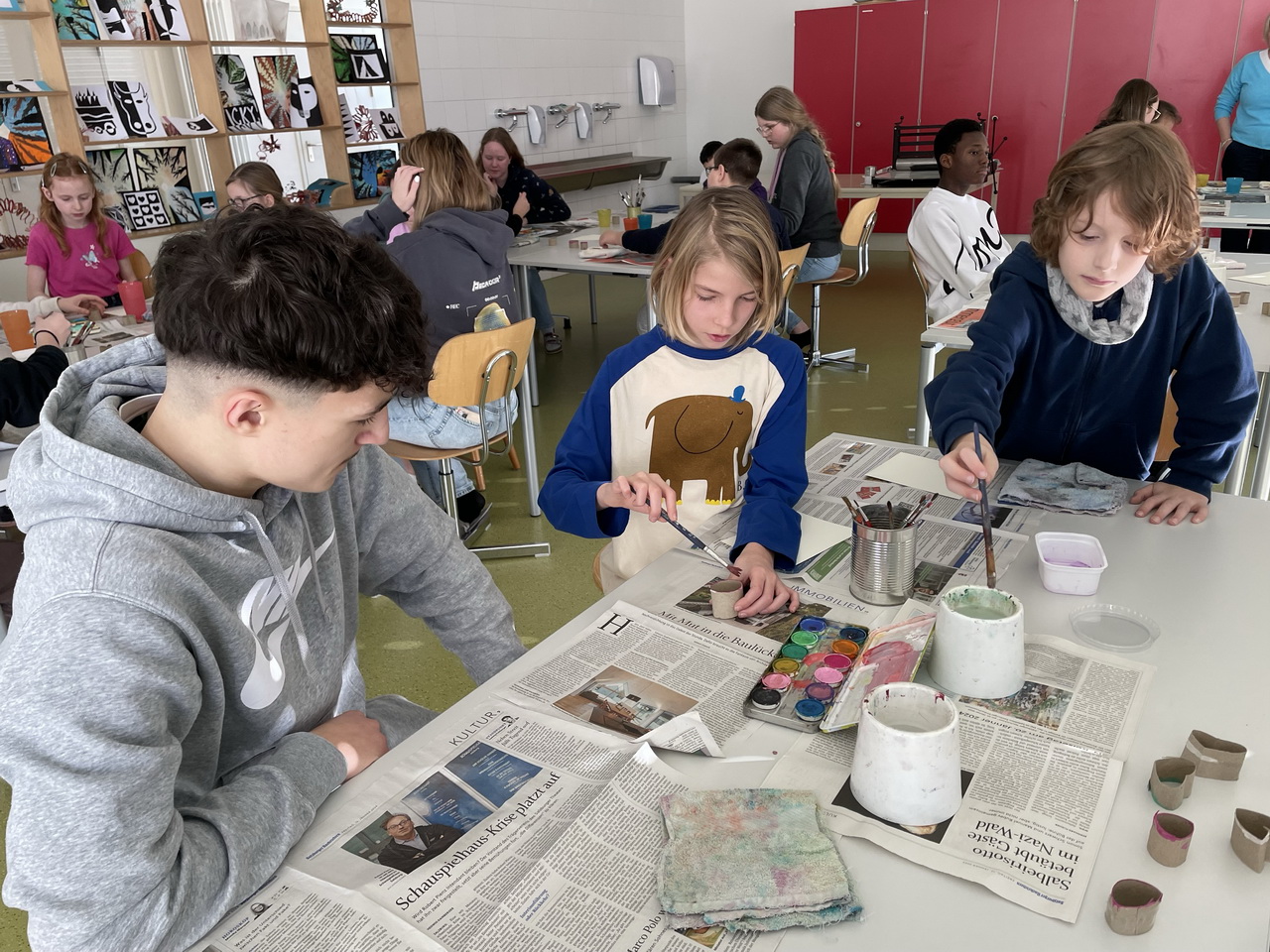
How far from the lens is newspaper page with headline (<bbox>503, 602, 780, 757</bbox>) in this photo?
967 mm

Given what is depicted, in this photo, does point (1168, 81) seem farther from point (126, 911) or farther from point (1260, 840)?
point (126, 911)

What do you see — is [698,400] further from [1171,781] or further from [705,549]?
[1171,781]

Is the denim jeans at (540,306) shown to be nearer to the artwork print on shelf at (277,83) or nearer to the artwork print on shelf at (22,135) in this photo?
the artwork print on shelf at (277,83)

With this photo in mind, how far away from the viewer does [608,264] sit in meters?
3.85

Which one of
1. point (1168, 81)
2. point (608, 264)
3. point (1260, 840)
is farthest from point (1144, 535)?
point (1168, 81)

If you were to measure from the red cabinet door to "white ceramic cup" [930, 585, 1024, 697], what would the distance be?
697 centimetres

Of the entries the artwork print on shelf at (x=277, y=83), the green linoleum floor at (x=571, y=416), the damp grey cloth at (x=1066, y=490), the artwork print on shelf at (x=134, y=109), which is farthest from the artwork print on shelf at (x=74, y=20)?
the damp grey cloth at (x=1066, y=490)

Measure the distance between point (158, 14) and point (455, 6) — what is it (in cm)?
218

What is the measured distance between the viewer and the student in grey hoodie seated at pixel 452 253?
2809 millimetres

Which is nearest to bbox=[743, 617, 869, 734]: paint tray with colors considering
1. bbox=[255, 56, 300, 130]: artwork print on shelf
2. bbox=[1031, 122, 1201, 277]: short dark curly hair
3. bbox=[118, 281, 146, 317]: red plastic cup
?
bbox=[1031, 122, 1201, 277]: short dark curly hair

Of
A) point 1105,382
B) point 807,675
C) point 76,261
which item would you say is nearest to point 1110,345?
point 1105,382

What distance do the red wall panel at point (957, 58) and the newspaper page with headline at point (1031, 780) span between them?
689 cm

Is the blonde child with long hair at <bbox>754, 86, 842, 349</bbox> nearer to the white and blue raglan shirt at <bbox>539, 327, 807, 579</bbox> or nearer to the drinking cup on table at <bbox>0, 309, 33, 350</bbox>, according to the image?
the white and blue raglan shirt at <bbox>539, 327, 807, 579</bbox>

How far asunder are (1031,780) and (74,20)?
17.1 ft
